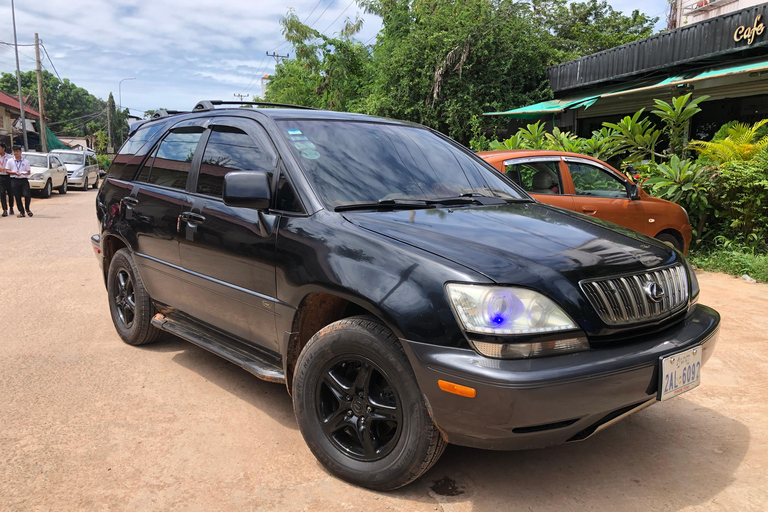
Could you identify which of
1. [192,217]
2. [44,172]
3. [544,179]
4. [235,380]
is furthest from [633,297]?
[44,172]

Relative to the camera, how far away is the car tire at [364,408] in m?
2.47

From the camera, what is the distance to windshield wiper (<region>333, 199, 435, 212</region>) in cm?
303

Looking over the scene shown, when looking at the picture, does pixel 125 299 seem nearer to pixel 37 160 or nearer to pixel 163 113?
pixel 163 113

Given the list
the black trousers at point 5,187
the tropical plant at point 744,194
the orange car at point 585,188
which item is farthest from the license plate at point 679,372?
the black trousers at point 5,187

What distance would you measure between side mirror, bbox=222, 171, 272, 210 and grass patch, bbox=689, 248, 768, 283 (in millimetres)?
6651

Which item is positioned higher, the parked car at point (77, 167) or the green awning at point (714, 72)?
the green awning at point (714, 72)

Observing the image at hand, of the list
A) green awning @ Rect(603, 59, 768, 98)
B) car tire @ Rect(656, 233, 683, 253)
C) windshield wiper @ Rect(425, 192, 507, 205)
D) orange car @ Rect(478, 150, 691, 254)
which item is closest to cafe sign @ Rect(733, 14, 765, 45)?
green awning @ Rect(603, 59, 768, 98)

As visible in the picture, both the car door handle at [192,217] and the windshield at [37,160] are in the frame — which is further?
the windshield at [37,160]

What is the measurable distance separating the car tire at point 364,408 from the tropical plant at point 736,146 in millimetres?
7563

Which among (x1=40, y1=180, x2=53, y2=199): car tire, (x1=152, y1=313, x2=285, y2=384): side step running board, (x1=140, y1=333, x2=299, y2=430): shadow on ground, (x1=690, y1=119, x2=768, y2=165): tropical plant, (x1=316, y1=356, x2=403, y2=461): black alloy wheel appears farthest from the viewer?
(x1=40, y1=180, x2=53, y2=199): car tire

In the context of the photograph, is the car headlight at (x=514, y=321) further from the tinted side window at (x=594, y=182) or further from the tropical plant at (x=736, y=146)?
the tropical plant at (x=736, y=146)

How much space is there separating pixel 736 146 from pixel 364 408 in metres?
7.87

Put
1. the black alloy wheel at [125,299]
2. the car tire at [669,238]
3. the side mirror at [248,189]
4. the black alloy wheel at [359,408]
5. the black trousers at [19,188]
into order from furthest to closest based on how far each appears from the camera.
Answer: the black trousers at [19,188] < the car tire at [669,238] < the black alloy wheel at [125,299] < the side mirror at [248,189] < the black alloy wheel at [359,408]

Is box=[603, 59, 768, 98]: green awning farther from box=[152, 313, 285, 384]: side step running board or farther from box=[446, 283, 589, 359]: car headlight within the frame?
box=[152, 313, 285, 384]: side step running board
